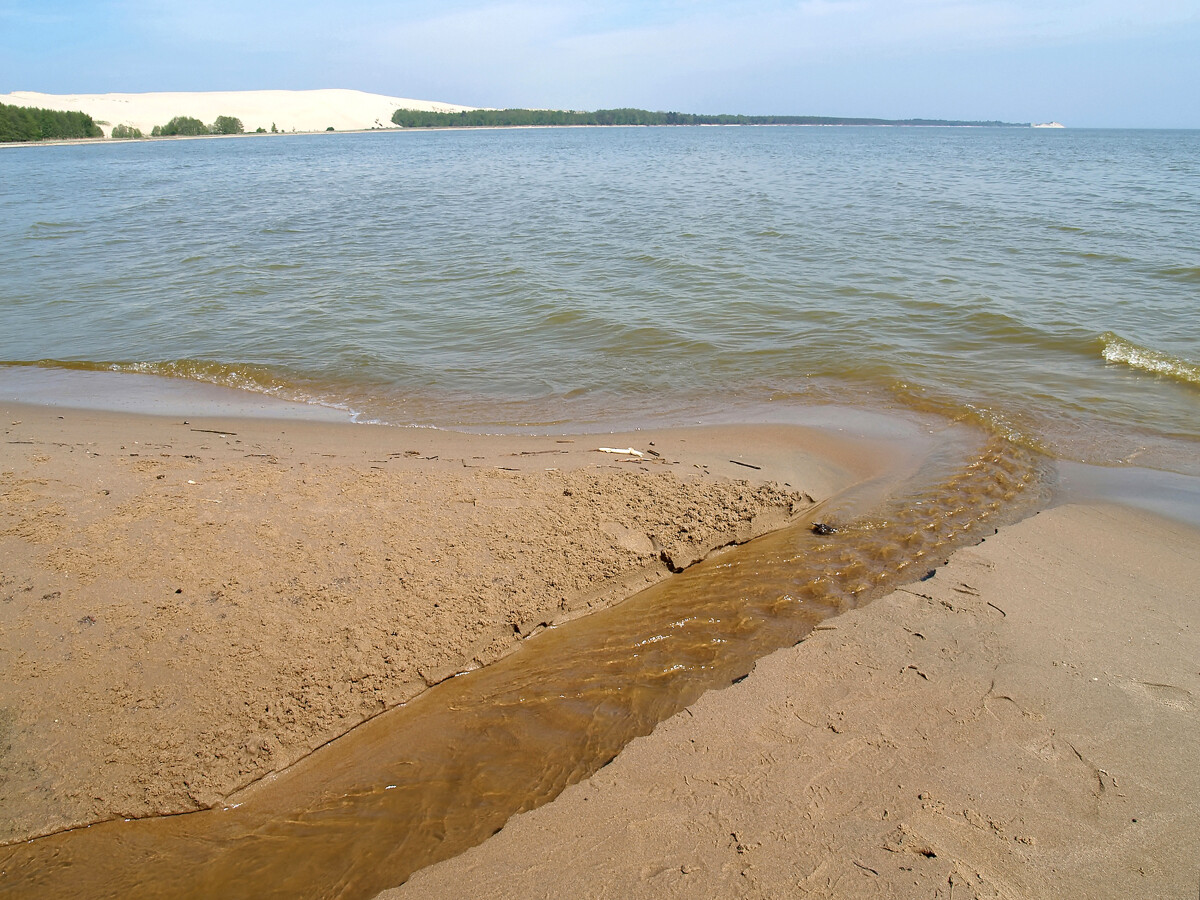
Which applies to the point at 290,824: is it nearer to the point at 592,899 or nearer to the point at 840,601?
the point at 592,899

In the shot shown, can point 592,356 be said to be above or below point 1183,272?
below

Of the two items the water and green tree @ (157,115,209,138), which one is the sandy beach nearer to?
the water

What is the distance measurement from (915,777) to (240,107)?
5704 inches

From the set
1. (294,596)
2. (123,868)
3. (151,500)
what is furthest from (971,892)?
(151,500)

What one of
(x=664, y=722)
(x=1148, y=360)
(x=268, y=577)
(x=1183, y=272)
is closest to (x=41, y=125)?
(x=268, y=577)

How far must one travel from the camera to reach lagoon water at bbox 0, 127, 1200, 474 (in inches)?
272

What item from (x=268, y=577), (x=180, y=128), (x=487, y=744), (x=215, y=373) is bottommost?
(x=487, y=744)

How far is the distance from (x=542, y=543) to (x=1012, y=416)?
485cm

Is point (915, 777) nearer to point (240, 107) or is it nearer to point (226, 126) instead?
point (226, 126)

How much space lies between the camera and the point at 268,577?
3.35 m

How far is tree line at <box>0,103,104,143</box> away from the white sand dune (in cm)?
1032

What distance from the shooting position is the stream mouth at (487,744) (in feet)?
7.43

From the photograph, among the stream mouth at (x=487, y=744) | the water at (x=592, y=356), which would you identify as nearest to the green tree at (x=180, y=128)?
the water at (x=592, y=356)

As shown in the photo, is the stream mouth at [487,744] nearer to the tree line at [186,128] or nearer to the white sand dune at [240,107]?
the tree line at [186,128]
